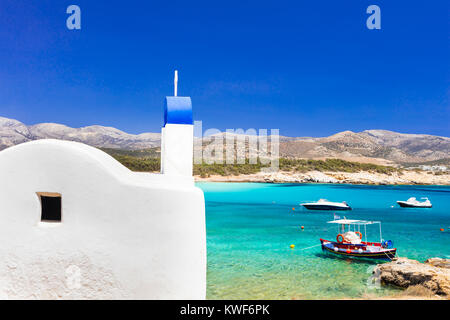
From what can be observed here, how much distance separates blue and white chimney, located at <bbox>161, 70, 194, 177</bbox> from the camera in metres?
6.59

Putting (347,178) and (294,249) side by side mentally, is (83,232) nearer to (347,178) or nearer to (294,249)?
(294,249)

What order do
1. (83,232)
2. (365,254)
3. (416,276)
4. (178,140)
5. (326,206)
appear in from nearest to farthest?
(83,232) → (178,140) → (416,276) → (365,254) → (326,206)

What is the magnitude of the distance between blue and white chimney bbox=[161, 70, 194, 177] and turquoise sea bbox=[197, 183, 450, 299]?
275 inches

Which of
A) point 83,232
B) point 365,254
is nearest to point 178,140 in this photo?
point 83,232

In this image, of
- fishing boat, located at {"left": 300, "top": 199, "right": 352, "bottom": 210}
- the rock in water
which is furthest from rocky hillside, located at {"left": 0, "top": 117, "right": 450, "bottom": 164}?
the rock in water

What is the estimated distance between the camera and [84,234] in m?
4.80

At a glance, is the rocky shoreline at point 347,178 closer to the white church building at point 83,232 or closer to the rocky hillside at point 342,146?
the rocky hillside at point 342,146

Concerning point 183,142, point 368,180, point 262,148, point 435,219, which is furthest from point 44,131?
point 183,142

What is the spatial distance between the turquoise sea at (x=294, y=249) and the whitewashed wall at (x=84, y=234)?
306 inches

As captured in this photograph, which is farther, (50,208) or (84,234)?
(50,208)

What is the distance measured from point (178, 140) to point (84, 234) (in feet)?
8.38

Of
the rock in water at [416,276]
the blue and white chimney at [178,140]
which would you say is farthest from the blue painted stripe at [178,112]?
the rock in water at [416,276]

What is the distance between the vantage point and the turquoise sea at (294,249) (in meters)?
12.9

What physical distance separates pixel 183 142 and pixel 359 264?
1358cm
